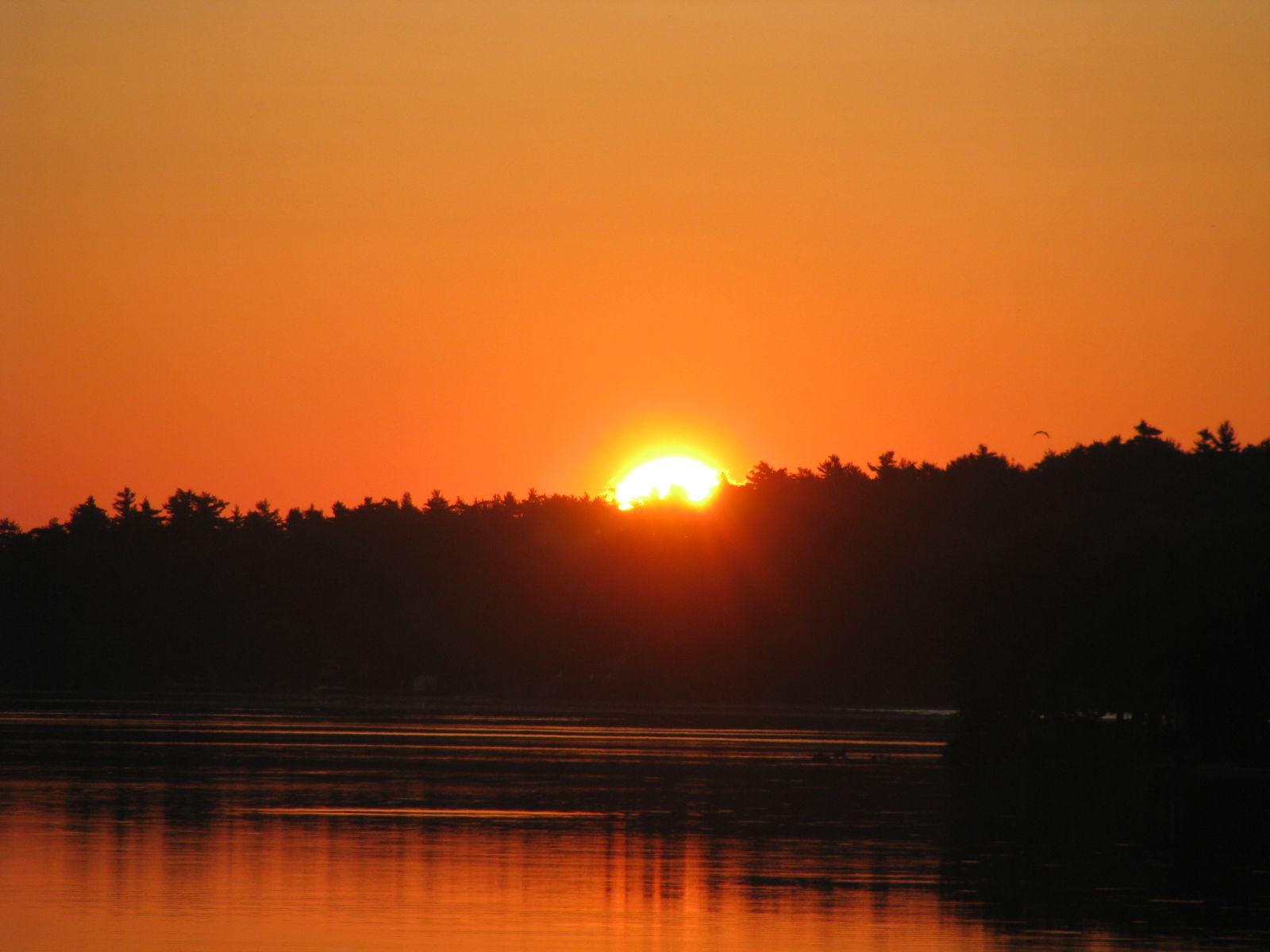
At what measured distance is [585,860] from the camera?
30.7 meters

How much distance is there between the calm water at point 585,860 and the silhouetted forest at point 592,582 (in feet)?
163

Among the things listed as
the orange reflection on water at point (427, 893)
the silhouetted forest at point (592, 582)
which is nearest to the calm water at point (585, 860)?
the orange reflection on water at point (427, 893)

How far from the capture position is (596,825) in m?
36.3

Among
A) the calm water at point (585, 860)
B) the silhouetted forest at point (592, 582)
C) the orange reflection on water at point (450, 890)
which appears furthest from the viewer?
the silhouetted forest at point (592, 582)

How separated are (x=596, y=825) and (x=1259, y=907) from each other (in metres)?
13.5

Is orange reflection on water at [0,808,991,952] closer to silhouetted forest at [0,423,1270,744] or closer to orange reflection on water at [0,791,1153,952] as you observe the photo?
orange reflection on water at [0,791,1153,952]

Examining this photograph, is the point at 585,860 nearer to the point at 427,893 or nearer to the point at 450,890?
the point at 450,890

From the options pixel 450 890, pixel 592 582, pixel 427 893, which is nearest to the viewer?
pixel 427 893

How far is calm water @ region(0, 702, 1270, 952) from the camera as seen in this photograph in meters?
23.4

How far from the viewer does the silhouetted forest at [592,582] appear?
434ft

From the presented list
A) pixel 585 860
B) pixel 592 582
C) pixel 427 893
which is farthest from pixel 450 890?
pixel 592 582

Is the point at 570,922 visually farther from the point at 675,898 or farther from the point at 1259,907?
the point at 1259,907

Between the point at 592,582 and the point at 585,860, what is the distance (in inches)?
4601

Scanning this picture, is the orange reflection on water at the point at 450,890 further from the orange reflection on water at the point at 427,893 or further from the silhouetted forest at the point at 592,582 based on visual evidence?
the silhouetted forest at the point at 592,582
